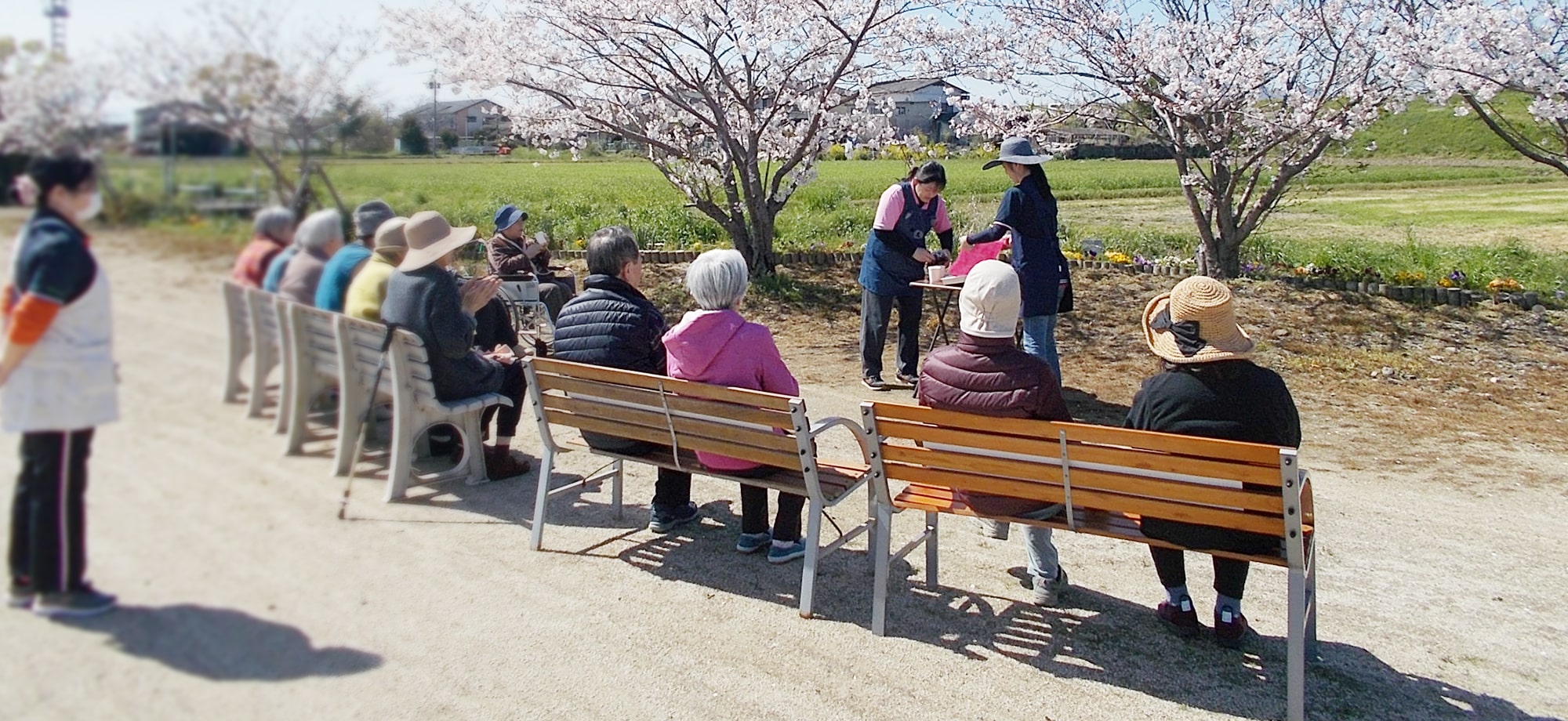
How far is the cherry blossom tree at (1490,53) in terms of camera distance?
9508mm

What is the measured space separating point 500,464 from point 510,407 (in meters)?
0.27

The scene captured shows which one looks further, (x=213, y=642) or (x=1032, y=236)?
(x=1032, y=236)

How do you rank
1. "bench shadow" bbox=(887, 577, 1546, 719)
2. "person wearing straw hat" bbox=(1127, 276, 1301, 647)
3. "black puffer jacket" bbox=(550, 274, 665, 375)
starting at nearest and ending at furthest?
"bench shadow" bbox=(887, 577, 1546, 719) < "person wearing straw hat" bbox=(1127, 276, 1301, 647) < "black puffer jacket" bbox=(550, 274, 665, 375)

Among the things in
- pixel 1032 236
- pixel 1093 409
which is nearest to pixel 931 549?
pixel 1032 236

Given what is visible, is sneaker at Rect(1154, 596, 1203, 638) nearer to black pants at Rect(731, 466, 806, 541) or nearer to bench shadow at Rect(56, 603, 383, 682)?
black pants at Rect(731, 466, 806, 541)

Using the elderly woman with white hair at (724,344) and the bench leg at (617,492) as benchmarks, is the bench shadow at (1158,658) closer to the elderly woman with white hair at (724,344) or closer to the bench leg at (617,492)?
the elderly woman with white hair at (724,344)

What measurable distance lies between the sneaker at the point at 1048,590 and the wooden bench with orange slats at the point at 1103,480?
0.43m

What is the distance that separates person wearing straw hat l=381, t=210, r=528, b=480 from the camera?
2.42m

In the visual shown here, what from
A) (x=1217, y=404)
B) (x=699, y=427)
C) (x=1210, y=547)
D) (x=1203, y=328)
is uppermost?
(x=1203, y=328)

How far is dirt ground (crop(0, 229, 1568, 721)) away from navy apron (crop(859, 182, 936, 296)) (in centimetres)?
79

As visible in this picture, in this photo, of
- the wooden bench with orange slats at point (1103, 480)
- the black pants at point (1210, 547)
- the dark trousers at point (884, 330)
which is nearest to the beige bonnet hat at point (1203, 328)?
the wooden bench with orange slats at point (1103, 480)

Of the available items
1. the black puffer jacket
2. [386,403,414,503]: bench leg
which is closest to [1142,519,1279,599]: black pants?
the black puffer jacket

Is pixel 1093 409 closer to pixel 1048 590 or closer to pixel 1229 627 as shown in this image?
pixel 1048 590

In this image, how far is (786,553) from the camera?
459 cm
